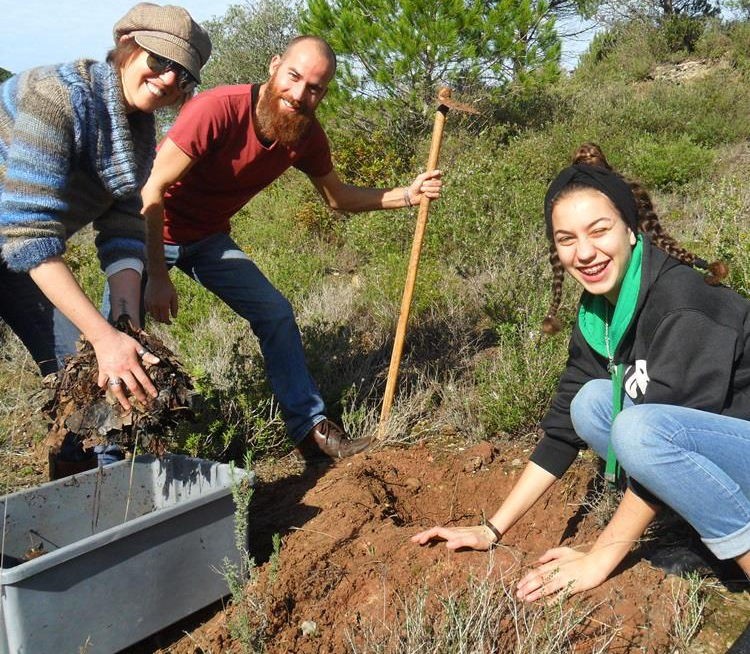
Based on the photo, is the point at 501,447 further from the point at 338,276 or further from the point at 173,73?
the point at 338,276

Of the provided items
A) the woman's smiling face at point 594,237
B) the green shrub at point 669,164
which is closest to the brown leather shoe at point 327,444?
the woman's smiling face at point 594,237

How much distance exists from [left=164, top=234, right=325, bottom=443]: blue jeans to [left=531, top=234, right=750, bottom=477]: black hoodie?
5.65ft

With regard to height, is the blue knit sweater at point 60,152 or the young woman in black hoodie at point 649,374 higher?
the blue knit sweater at point 60,152

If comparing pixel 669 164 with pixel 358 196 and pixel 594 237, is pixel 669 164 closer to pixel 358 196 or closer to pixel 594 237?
pixel 358 196

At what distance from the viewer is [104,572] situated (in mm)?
2041

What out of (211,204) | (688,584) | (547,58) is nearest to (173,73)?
(211,204)

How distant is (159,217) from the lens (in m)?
3.28

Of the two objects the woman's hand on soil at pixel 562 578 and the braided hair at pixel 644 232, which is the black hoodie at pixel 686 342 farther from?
the woman's hand on soil at pixel 562 578

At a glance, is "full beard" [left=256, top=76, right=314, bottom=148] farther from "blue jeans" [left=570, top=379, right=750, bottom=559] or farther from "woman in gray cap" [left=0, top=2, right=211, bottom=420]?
"blue jeans" [left=570, top=379, right=750, bottom=559]

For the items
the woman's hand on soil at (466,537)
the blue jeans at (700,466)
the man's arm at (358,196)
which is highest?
the man's arm at (358,196)

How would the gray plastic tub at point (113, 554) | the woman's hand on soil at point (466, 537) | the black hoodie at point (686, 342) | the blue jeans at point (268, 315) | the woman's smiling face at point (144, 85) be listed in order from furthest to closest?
the blue jeans at point (268, 315) < the woman's hand on soil at point (466, 537) < the woman's smiling face at point (144, 85) < the black hoodie at point (686, 342) < the gray plastic tub at point (113, 554)

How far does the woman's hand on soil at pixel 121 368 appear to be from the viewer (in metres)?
2.17

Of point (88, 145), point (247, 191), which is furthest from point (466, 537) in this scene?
point (247, 191)

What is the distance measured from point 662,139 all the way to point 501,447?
24.2 ft
